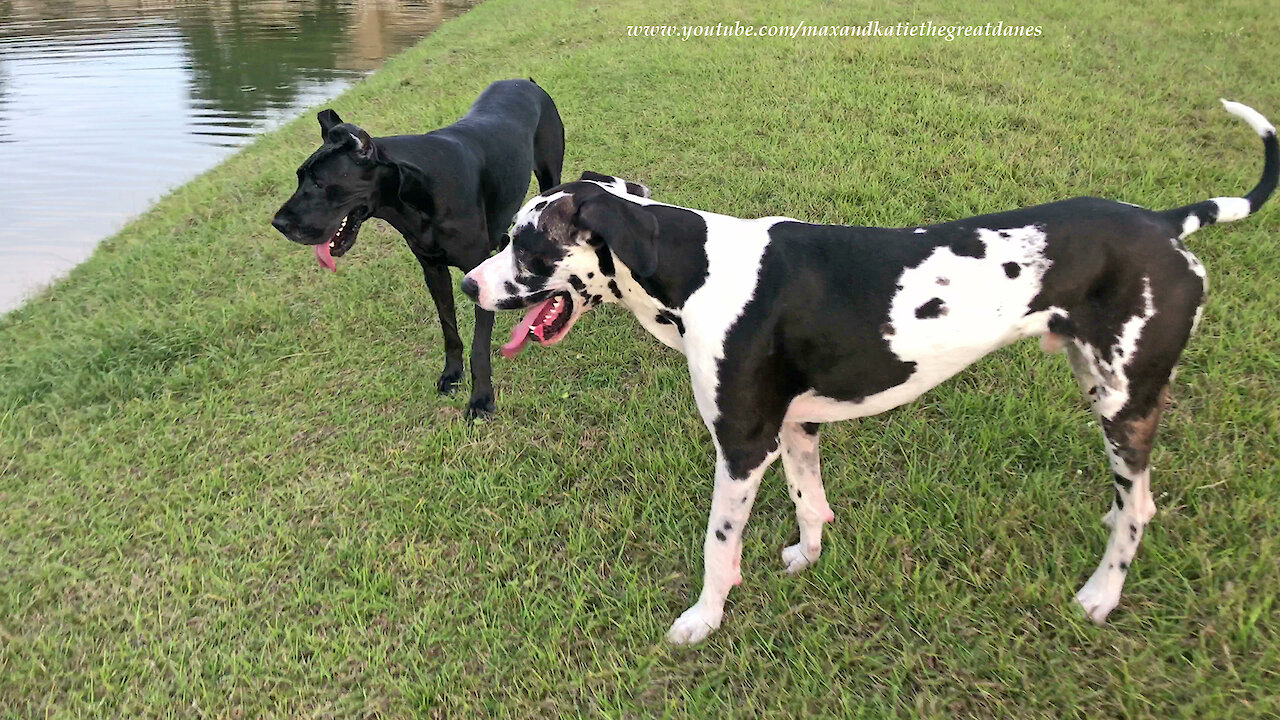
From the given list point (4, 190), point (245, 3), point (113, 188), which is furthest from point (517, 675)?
point (245, 3)

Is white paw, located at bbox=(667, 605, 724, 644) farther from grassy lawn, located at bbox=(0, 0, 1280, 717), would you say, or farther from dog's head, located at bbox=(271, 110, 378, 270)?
dog's head, located at bbox=(271, 110, 378, 270)

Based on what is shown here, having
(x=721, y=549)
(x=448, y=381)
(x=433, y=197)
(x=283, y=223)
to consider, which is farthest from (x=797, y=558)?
(x=283, y=223)

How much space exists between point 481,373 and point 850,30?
8.71 m

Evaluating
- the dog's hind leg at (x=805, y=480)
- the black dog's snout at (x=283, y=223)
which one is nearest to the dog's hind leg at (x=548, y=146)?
the black dog's snout at (x=283, y=223)

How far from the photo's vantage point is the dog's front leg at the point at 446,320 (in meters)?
4.10

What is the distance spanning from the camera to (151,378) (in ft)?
14.3

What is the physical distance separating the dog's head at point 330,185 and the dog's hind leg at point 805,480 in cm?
243

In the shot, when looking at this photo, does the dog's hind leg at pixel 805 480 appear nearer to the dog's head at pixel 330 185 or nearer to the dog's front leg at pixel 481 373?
the dog's front leg at pixel 481 373

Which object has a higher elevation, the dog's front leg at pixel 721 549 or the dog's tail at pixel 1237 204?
the dog's tail at pixel 1237 204

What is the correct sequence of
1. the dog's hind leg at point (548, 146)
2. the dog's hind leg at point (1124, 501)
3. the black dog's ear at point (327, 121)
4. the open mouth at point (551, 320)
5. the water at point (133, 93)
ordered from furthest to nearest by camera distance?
→ the water at point (133, 93)
the dog's hind leg at point (548, 146)
the black dog's ear at point (327, 121)
the open mouth at point (551, 320)
the dog's hind leg at point (1124, 501)

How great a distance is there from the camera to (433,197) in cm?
377

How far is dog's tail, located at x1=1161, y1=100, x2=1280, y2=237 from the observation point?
228 cm

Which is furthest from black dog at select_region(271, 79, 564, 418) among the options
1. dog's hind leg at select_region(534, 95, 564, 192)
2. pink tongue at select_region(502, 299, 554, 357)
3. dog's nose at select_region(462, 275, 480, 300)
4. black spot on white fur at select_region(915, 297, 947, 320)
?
black spot on white fur at select_region(915, 297, 947, 320)

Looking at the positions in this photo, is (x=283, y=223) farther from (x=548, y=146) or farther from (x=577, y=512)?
(x=548, y=146)
